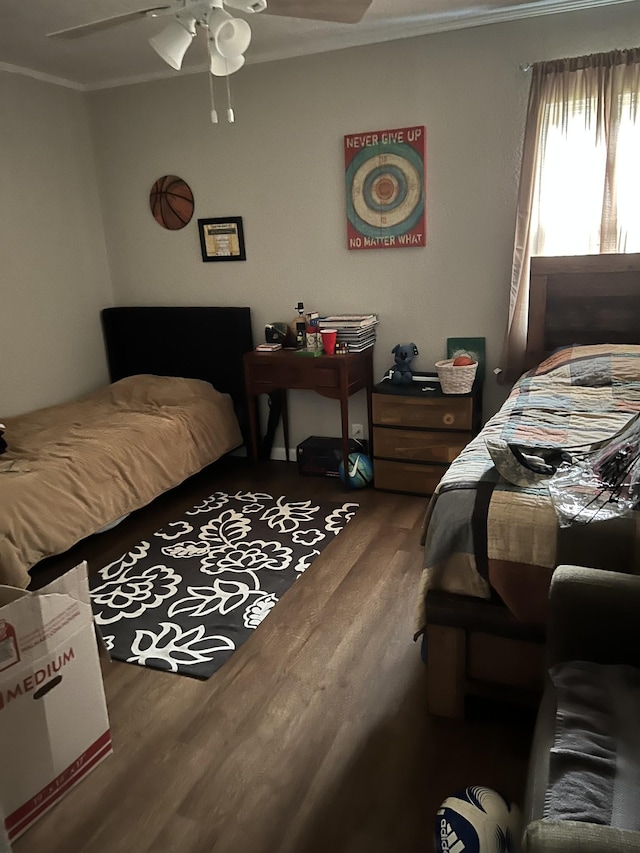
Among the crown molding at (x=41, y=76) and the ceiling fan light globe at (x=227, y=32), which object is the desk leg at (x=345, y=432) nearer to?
the ceiling fan light globe at (x=227, y=32)

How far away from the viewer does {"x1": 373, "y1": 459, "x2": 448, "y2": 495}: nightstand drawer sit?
3.49 meters

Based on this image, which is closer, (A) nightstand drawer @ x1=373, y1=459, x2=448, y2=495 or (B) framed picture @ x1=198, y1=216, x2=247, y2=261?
(A) nightstand drawer @ x1=373, y1=459, x2=448, y2=495

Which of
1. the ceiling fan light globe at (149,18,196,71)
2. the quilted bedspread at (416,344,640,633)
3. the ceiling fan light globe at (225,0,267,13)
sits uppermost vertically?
the ceiling fan light globe at (225,0,267,13)

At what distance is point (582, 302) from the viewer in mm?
3242

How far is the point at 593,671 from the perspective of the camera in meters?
1.28

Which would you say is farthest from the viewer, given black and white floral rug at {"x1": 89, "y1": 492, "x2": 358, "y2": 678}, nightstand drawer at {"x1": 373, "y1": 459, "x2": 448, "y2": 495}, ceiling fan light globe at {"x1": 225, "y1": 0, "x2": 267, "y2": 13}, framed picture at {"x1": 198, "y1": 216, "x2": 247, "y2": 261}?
framed picture at {"x1": 198, "y1": 216, "x2": 247, "y2": 261}

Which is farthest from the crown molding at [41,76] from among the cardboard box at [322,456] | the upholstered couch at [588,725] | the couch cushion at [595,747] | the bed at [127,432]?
the couch cushion at [595,747]

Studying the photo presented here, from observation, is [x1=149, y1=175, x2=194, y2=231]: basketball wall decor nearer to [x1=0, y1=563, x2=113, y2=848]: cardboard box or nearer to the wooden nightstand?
the wooden nightstand

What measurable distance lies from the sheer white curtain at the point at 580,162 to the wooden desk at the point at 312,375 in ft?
3.24

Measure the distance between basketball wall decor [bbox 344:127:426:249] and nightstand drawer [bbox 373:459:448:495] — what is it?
129 cm

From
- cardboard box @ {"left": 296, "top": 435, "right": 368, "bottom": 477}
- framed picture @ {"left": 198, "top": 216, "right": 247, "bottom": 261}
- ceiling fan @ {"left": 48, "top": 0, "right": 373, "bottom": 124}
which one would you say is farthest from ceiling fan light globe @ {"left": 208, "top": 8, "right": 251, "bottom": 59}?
cardboard box @ {"left": 296, "top": 435, "right": 368, "bottom": 477}

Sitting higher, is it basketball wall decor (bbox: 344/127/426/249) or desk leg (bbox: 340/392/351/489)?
basketball wall decor (bbox: 344/127/426/249)

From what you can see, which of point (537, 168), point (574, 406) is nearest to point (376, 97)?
point (537, 168)

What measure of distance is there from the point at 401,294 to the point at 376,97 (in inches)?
43.6
